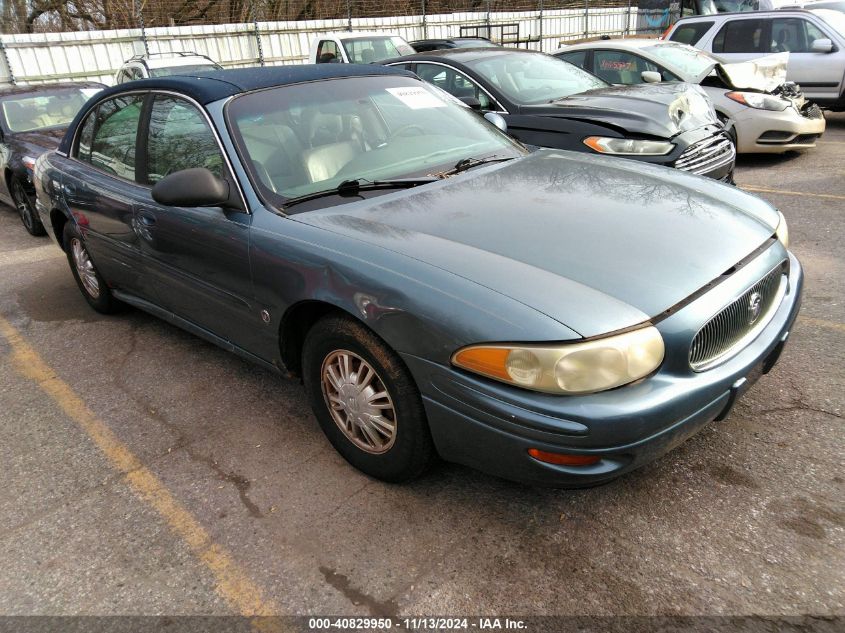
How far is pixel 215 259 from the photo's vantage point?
3.13 metres

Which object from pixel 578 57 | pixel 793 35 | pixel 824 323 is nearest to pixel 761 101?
pixel 578 57

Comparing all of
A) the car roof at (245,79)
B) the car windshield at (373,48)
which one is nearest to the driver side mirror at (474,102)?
the car roof at (245,79)

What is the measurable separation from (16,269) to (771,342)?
6191mm

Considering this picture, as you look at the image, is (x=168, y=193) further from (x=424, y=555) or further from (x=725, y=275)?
(x=725, y=275)

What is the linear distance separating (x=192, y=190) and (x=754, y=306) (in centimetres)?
233

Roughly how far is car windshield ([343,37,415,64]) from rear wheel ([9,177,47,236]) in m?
6.63

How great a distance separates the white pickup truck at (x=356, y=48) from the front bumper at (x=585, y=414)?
1105cm

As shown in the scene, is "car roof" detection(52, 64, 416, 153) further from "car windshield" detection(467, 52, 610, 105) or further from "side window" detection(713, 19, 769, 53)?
"side window" detection(713, 19, 769, 53)

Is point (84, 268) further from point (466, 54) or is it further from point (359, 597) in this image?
point (466, 54)

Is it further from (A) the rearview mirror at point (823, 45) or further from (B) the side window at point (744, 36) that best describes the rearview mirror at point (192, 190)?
(A) the rearview mirror at point (823, 45)

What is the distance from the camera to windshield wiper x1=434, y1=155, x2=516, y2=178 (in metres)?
3.25

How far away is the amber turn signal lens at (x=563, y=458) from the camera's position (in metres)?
2.12

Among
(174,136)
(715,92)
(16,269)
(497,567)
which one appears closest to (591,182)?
(497,567)

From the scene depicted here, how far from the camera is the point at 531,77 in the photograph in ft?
22.0
